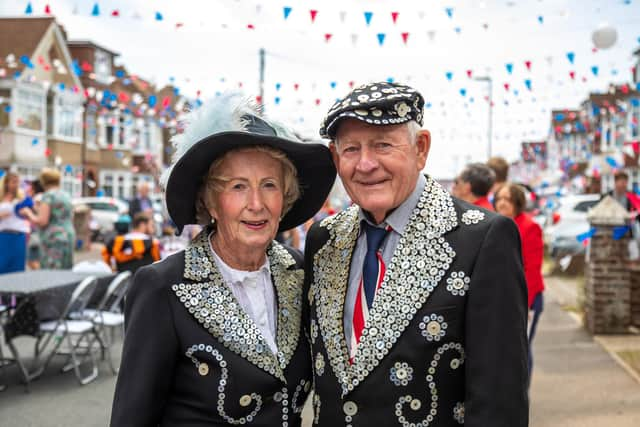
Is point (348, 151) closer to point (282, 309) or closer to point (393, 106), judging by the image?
point (393, 106)

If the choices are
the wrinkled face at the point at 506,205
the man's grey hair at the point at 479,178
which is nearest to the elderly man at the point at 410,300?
the wrinkled face at the point at 506,205

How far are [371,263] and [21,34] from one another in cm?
2860

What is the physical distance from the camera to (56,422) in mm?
4777

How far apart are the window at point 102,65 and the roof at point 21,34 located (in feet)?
12.6

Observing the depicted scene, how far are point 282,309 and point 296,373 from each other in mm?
220

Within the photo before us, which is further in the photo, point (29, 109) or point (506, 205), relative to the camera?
point (29, 109)

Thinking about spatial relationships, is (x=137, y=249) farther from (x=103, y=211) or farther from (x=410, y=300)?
(x=103, y=211)

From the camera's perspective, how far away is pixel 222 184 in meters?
2.13

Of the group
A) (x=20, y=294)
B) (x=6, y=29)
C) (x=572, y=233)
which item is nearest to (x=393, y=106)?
(x=20, y=294)

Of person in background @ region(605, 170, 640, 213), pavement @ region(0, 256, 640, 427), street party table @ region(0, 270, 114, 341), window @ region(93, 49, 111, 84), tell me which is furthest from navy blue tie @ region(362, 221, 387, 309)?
window @ region(93, 49, 111, 84)

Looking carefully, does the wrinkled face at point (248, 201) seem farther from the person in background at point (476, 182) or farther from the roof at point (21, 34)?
the roof at point (21, 34)

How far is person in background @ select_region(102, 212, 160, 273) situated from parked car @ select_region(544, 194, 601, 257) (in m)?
9.25

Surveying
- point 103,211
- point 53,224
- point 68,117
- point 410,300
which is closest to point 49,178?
point 53,224

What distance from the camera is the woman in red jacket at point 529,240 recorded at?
4.65 meters
